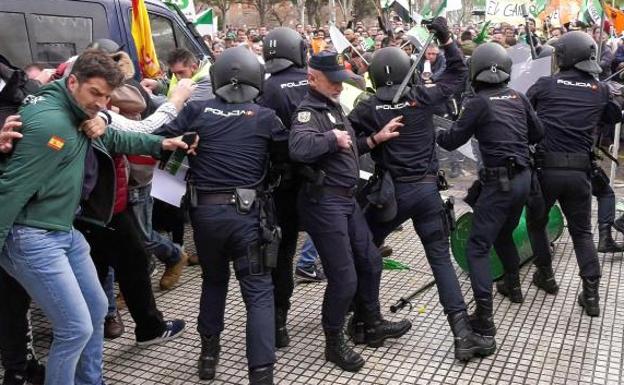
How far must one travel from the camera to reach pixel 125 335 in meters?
4.63

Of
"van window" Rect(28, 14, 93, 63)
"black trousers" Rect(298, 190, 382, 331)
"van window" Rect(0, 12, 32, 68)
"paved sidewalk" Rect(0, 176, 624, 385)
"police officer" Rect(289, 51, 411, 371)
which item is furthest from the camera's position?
"van window" Rect(28, 14, 93, 63)

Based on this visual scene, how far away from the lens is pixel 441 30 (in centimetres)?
432

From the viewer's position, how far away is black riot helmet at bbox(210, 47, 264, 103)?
3773 mm

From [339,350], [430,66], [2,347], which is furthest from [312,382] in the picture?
[430,66]

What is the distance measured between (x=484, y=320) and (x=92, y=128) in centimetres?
268

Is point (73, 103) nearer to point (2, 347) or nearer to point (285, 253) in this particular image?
point (2, 347)

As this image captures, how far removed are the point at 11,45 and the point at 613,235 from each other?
18.9 feet

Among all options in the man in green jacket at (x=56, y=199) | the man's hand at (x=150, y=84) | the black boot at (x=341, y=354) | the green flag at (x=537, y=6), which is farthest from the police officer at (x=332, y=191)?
the green flag at (x=537, y=6)

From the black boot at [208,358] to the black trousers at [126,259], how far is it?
545mm

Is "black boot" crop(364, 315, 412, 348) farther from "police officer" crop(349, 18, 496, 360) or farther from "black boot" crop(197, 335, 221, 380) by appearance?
"black boot" crop(197, 335, 221, 380)

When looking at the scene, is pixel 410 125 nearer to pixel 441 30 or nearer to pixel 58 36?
pixel 441 30

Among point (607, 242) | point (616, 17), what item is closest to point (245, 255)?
point (607, 242)

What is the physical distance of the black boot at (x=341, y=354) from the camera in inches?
160

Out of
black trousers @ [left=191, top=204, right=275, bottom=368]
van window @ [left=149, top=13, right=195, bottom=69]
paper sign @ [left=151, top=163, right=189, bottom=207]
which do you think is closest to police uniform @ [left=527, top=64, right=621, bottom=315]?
Result: black trousers @ [left=191, top=204, right=275, bottom=368]
